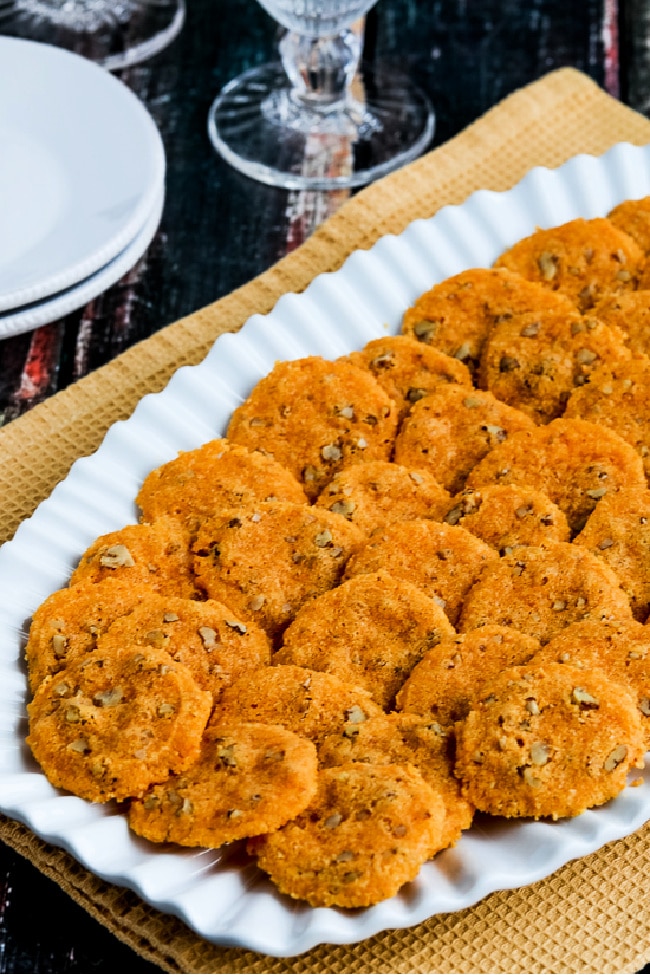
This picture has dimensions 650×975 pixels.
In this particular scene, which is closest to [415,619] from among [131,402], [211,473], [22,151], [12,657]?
[211,473]

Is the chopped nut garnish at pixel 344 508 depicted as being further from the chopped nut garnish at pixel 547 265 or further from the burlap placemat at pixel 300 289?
the chopped nut garnish at pixel 547 265

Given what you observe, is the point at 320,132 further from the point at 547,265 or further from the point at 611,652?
the point at 611,652

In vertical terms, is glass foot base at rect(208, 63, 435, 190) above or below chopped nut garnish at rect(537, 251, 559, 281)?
below

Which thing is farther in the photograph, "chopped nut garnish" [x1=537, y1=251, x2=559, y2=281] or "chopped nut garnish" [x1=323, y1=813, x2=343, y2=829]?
"chopped nut garnish" [x1=537, y1=251, x2=559, y2=281]

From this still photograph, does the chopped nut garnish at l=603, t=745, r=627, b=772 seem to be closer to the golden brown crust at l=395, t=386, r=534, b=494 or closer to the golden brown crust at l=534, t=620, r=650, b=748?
the golden brown crust at l=534, t=620, r=650, b=748

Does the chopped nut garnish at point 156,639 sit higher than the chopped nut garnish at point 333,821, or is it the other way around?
the chopped nut garnish at point 333,821

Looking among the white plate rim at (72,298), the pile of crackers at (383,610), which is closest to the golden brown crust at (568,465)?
the pile of crackers at (383,610)

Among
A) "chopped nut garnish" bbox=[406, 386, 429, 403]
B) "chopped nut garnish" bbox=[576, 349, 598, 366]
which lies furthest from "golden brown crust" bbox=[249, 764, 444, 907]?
"chopped nut garnish" bbox=[576, 349, 598, 366]
